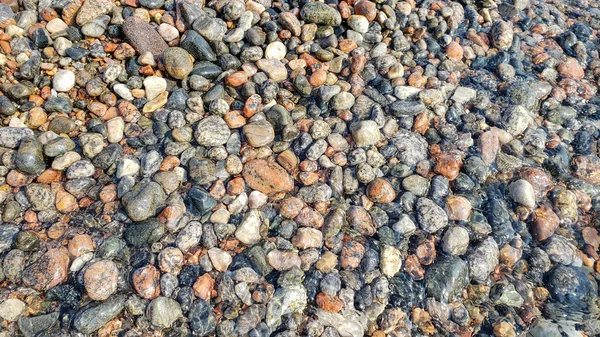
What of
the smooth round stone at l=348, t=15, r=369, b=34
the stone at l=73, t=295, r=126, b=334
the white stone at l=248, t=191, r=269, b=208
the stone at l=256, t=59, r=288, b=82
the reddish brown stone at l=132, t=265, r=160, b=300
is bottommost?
the stone at l=73, t=295, r=126, b=334

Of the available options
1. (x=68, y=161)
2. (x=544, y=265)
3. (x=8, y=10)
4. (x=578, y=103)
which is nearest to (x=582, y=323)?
(x=544, y=265)

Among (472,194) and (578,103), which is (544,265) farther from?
(578,103)

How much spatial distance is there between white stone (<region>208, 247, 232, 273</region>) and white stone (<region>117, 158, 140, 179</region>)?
110 centimetres

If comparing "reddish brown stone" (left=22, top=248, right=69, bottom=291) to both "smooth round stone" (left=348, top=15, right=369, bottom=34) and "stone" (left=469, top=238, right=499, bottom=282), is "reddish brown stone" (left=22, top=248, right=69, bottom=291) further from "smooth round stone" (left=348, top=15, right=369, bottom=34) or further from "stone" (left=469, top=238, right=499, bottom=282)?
"smooth round stone" (left=348, top=15, right=369, bottom=34)

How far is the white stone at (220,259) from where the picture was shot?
11.0 ft

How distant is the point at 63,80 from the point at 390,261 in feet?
12.2

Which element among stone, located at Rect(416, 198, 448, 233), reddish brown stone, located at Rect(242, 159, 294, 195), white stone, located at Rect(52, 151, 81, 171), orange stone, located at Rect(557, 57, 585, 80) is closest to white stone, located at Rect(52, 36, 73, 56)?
white stone, located at Rect(52, 151, 81, 171)

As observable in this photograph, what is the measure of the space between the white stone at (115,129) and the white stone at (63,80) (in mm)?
683

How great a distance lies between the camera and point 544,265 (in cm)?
350

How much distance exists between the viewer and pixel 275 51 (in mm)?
4699

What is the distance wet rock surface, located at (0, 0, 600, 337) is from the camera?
3.21 m

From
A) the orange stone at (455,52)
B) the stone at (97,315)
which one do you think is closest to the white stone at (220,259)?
the stone at (97,315)

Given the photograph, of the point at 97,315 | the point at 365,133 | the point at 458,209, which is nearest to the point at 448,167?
the point at 458,209

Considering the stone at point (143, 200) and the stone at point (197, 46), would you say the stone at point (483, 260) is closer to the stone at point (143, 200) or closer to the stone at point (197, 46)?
the stone at point (143, 200)
